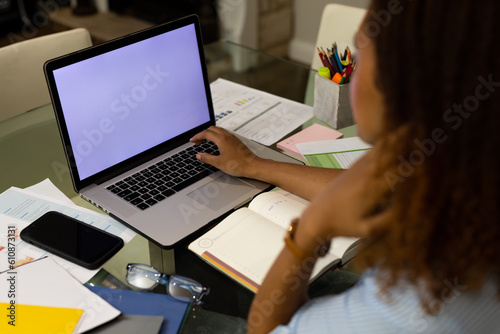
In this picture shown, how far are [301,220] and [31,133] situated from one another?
987 mm

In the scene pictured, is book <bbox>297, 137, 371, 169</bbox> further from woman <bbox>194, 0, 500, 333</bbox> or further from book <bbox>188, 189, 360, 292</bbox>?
woman <bbox>194, 0, 500, 333</bbox>

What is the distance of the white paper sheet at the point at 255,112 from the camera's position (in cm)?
145

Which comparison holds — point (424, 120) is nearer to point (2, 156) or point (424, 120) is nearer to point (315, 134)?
point (315, 134)

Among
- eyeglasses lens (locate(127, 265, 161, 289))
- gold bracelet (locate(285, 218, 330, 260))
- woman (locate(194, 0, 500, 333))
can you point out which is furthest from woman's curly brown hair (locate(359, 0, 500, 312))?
eyeglasses lens (locate(127, 265, 161, 289))

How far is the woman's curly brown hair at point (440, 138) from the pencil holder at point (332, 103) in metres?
0.78

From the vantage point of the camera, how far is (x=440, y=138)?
0.57m

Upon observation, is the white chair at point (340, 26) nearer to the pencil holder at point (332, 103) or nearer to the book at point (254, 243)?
the pencil holder at point (332, 103)

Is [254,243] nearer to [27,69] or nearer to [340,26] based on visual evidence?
[27,69]

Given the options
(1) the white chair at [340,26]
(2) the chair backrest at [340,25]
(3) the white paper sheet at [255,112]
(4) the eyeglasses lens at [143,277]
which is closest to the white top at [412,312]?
(4) the eyeglasses lens at [143,277]

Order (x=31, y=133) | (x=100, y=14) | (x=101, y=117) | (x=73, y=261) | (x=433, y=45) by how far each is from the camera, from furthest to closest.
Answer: (x=100, y=14) → (x=31, y=133) → (x=101, y=117) → (x=73, y=261) → (x=433, y=45)

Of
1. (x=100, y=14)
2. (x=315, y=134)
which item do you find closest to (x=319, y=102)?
(x=315, y=134)

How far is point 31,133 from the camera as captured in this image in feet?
4.78

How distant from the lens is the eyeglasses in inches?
36.6

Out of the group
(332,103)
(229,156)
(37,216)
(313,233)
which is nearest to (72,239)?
(37,216)
